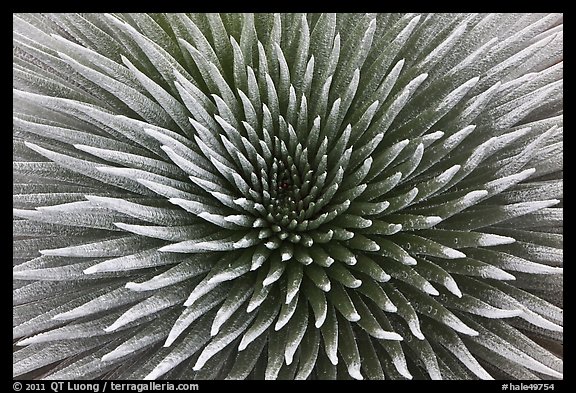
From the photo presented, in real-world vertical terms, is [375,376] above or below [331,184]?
below

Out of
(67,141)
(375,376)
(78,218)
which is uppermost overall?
(67,141)

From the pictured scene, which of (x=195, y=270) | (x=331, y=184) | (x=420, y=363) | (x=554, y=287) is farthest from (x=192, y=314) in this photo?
(x=554, y=287)

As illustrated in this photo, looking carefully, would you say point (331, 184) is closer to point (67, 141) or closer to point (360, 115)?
point (360, 115)

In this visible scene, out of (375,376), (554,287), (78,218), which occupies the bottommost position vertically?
(375,376)

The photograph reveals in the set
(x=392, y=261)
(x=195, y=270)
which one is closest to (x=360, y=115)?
(x=392, y=261)

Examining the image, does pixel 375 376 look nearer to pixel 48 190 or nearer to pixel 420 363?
pixel 420 363

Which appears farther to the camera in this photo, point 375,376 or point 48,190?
point 48,190
